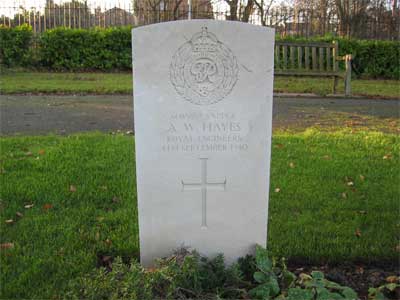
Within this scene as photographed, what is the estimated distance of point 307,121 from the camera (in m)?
7.45

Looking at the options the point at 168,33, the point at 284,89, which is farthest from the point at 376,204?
the point at 284,89

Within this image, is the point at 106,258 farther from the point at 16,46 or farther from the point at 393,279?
the point at 16,46

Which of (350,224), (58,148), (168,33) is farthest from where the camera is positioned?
(58,148)

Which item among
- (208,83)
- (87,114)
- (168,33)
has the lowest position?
(87,114)

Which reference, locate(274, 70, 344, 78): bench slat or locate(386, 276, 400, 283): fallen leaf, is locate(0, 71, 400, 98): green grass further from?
locate(386, 276, 400, 283): fallen leaf

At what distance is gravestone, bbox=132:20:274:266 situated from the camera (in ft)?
9.36

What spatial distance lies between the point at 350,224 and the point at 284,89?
7497 millimetres

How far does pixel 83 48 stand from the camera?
13633 mm

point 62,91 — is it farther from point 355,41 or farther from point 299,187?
point 355,41

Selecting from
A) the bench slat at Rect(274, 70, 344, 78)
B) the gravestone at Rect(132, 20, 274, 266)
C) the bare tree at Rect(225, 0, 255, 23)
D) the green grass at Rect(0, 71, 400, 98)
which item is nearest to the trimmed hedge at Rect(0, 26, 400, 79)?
the green grass at Rect(0, 71, 400, 98)

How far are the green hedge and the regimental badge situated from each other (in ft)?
38.8

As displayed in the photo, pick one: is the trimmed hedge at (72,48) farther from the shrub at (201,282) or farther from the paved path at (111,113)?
the shrub at (201,282)

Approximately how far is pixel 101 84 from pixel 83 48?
3191mm

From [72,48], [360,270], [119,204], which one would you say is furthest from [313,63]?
[360,270]
